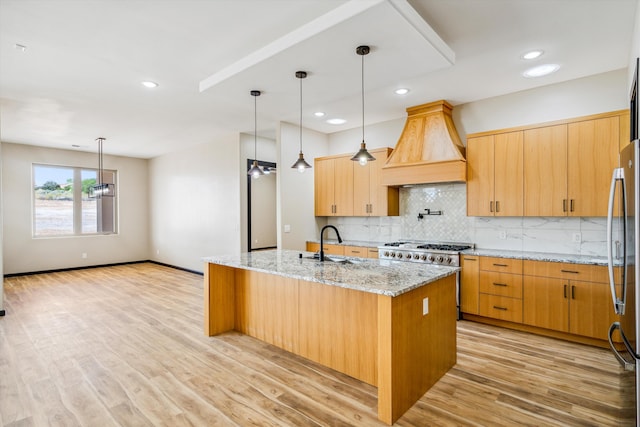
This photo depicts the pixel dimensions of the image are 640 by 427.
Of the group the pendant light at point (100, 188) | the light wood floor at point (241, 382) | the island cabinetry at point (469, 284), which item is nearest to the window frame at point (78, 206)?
the pendant light at point (100, 188)

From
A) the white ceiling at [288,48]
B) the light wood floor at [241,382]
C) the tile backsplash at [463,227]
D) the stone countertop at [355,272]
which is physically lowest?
the light wood floor at [241,382]

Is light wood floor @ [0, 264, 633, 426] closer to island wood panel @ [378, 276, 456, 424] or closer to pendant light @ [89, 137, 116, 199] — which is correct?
island wood panel @ [378, 276, 456, 424]

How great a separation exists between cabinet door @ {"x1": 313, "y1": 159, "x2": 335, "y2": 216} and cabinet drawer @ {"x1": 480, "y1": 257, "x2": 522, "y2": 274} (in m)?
2.53

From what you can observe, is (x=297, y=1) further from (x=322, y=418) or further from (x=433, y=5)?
(x=322, y=418)

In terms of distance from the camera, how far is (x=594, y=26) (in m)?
2.67

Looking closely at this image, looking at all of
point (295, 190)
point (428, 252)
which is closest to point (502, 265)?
point (428, 252)

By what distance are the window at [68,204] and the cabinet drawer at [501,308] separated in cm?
863

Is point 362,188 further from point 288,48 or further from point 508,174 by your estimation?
point 288,48

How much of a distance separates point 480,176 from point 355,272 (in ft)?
8.34

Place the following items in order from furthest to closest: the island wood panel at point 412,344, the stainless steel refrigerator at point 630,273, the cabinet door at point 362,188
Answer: the cabinet door at point 362,188
the island wood panel at point 412,344
the stainless steel refrigerator at point 630,273

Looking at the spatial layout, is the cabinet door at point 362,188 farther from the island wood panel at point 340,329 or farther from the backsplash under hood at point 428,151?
the island wood panel at point 340,329

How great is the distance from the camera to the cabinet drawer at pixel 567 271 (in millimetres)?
3271

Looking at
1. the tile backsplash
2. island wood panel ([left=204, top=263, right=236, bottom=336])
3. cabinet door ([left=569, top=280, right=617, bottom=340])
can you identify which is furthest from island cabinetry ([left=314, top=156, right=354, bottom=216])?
cabinet door ([left=569, top=280, right=617, bottom=340])

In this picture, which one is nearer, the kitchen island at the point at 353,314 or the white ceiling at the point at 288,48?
the kitchen island at the point at 353,314
